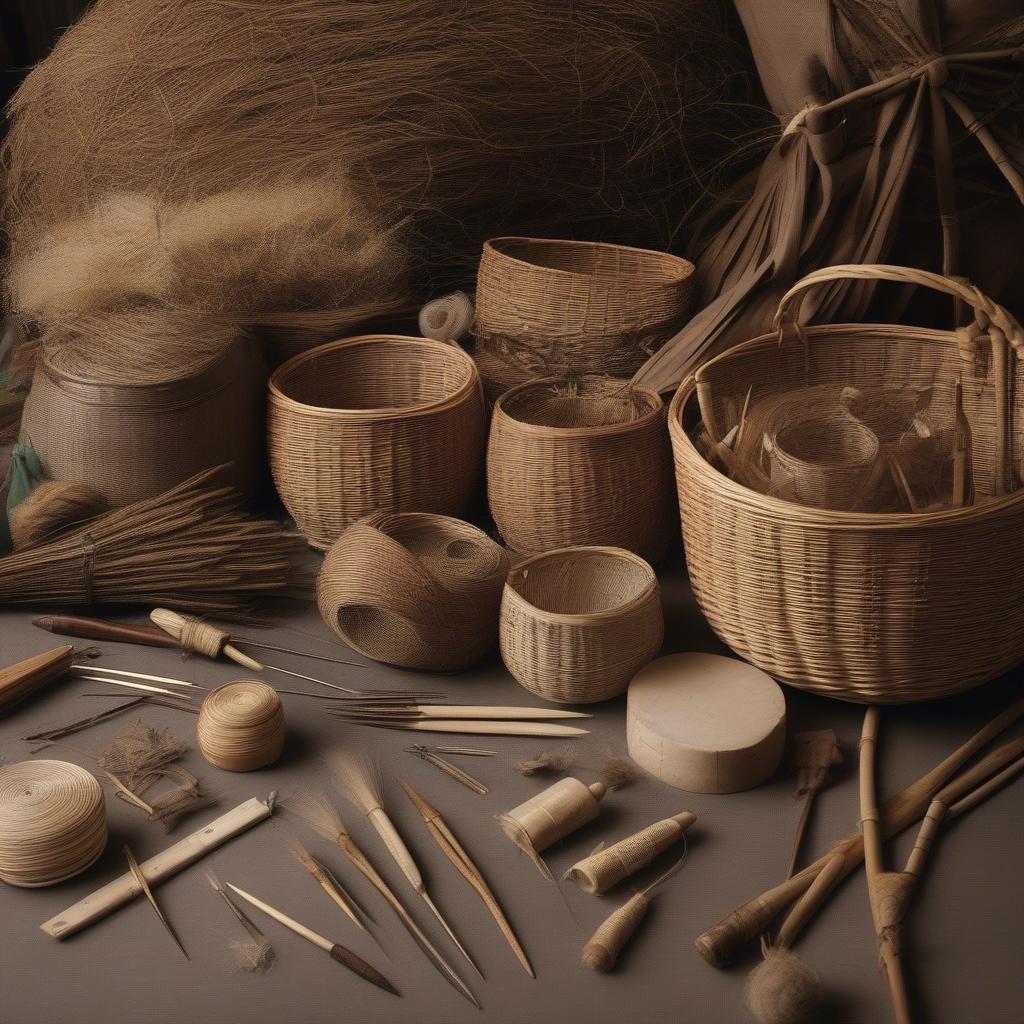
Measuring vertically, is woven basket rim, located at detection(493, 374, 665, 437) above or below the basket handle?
below

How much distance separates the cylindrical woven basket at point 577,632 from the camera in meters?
1.77

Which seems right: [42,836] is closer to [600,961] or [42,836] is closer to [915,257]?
[600,961]

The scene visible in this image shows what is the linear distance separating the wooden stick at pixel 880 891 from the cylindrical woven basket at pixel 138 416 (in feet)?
Answer: 4.10

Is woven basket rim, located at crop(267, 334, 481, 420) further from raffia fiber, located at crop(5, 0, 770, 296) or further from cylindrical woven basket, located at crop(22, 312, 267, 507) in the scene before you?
raffia fiber, located at crop(5, 0, 770, 296)

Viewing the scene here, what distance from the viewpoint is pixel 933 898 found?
151cm

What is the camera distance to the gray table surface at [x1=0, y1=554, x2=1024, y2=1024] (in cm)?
138

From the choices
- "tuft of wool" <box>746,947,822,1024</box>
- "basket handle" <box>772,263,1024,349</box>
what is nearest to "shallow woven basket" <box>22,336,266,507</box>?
"basket handle" <box>772,263,1024,349</box>

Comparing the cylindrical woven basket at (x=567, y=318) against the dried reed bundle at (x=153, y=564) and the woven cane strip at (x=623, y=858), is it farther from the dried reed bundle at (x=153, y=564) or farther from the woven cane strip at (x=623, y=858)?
the woven cane strip at (x=623, y=858)

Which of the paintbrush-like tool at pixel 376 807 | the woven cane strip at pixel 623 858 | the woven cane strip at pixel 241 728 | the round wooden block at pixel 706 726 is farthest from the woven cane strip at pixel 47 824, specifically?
the round wooden block at pixel 706 726

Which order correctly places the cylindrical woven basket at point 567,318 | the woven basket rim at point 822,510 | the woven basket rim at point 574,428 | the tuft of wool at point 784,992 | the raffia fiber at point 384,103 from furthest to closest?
the raffia fiber at point 384,103 < the cylindrical woven basket at point 567,318 < the woven basket rim at point 574,428 < the woven basket rim at point 822,510 < the tuft of wool at point 784,992

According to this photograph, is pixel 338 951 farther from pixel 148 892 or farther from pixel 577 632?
pixel 577 632

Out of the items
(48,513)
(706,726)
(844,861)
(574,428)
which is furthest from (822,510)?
(48,513)

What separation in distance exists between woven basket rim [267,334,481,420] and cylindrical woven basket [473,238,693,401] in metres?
0.10

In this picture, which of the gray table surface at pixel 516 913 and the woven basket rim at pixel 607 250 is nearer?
the gray table surface at pixel 516 913
